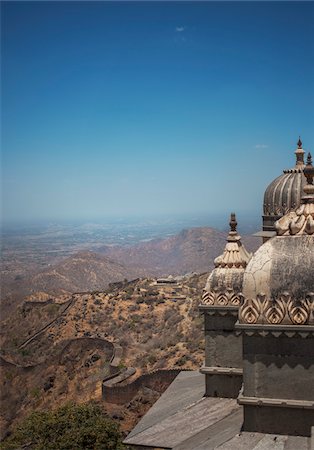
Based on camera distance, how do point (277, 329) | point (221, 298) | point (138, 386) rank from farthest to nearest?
point (138, 386) → point (221, 298) → point (277, 329)

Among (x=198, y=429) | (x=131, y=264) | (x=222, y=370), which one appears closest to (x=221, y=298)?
(x=222, y=370)

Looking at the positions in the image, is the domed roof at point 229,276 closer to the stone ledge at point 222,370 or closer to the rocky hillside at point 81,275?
the stone ledge at point 222,370

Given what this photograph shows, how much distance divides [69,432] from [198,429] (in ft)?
27.3

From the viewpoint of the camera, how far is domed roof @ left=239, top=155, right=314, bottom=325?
8.12 meters

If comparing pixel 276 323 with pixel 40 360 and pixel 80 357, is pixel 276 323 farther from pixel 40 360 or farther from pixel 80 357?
pixel 40 360

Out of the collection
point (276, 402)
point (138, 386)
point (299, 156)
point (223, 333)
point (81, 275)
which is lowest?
point (81, 275)

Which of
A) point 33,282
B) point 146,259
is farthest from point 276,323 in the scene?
point 146,259

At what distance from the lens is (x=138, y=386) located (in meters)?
25.7

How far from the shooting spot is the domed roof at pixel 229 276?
1138 cm

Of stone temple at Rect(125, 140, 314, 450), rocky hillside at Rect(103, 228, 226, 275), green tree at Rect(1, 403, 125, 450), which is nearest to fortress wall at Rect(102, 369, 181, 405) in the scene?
green tree at Rect(1, 403, 125, 450)

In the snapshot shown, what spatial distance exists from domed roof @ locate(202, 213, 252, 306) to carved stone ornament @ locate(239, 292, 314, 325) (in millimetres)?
2794

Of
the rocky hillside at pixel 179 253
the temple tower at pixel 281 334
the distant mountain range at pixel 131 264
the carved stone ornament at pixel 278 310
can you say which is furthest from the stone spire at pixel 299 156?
the rocky hillside at pixel 179 253

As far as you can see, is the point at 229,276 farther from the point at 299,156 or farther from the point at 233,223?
the point at 299,156

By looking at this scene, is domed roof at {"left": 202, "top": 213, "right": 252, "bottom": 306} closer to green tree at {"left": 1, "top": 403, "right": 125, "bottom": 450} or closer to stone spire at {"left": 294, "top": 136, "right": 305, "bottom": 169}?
stone spire at {"left": 294, "top": 136, "right": 305, "bottom": 169}
